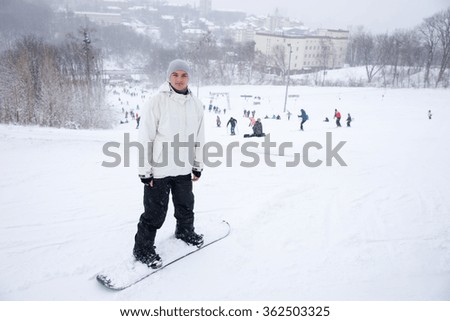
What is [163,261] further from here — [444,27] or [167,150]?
[444,27]

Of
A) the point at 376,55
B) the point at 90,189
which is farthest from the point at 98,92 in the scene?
the point at 376,55

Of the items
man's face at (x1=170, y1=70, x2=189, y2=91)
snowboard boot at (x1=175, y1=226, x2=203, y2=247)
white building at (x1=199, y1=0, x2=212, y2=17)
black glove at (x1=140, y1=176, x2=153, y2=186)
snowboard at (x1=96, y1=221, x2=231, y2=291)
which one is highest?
white building at (x1=199, y1=0, x2=212, y2=17)

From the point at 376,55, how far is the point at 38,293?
6522 cm

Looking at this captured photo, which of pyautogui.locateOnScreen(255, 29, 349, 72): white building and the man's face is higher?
pyautogui.locateOnScreen(255, 29, 349, 72): white building

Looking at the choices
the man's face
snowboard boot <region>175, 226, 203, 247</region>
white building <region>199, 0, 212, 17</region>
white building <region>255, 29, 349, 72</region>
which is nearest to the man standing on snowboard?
the man's face

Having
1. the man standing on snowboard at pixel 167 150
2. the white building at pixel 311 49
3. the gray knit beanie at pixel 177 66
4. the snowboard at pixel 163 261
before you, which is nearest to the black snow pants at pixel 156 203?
the man standing on snowboard at pixel 167 150

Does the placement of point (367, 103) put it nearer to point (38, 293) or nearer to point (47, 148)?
point (47, 148)

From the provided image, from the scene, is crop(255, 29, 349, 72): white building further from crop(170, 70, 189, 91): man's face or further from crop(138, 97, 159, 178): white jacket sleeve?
crop(138, 97, 159, 178): white jacket sleeve

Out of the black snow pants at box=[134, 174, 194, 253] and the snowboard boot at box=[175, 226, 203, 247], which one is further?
the snowboard boot at box=[175, 226, 203, 247]

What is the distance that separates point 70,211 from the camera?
3.97m

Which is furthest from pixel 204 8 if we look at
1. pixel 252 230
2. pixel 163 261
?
pixel 163 261

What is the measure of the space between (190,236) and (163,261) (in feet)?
1.34

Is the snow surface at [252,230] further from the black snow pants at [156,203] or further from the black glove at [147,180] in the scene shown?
the black glove at [147,180]

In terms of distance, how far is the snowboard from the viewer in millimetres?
2633
